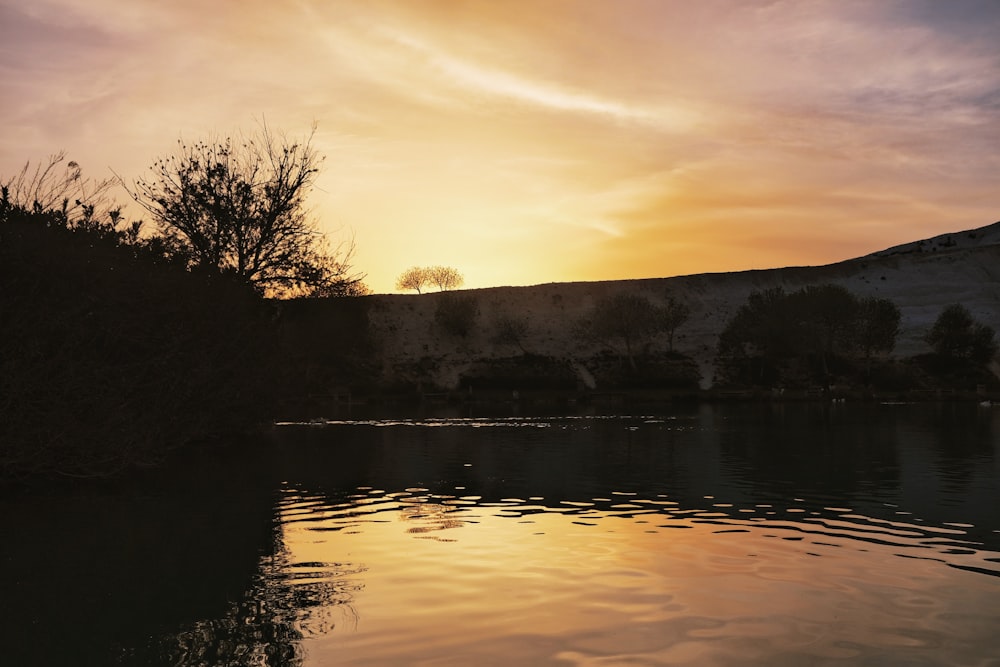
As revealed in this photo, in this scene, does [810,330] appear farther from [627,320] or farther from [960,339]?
[627,320]

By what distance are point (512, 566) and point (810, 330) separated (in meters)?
115

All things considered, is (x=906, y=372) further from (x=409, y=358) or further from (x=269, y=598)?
(x=269, y=598)

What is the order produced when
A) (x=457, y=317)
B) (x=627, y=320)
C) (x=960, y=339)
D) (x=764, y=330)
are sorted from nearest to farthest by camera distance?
(x=960, y=339) < (x=764, y=330) < (x=627, y=320) < (x=457, y=317)

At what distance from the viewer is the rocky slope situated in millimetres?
144500

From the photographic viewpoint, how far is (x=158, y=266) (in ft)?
124

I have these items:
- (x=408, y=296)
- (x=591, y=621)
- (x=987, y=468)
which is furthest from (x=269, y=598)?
(x=408, y=296)

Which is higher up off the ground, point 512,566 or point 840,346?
point 840,346

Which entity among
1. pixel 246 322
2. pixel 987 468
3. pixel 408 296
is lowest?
pixel 987 468

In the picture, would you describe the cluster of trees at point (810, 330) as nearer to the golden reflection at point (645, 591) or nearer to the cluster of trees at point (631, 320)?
the cluster of trees at point (631, 320)

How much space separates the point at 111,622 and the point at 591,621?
5856mm

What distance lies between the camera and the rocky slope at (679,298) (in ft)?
474

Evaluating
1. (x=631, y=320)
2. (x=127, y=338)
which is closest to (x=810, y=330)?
(x=631, y=320)

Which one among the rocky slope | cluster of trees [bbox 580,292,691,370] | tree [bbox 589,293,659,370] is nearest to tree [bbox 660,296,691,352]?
cluster of trees [bbox 580,292,691,370]

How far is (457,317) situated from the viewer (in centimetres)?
15712
